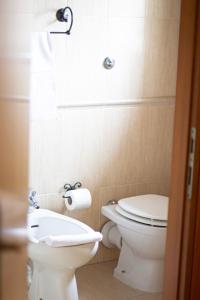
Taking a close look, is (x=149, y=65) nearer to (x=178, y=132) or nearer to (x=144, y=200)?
(x=144, y=200)

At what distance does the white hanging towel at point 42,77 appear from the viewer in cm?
261

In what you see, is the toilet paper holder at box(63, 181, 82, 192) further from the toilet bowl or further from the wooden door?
the wooden door

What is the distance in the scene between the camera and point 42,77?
265 centimetres

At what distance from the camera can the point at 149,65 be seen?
3055mm

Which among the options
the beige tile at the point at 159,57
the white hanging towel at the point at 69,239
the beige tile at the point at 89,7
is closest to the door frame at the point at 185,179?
the white hanging towel at the point at 69,239

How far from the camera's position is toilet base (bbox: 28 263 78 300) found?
8.05ft

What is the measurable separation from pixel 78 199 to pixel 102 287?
1.81 ft

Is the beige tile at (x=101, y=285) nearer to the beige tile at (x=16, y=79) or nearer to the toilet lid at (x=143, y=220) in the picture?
the toilet lid at (x=143, y=220)

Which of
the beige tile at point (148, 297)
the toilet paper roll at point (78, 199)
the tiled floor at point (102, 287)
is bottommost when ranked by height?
the beige tile at point (148, 297)

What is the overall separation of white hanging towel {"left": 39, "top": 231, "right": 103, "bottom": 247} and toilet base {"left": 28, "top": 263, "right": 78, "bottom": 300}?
0.70ft

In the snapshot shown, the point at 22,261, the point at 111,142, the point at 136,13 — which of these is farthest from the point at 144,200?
the point at 22,261

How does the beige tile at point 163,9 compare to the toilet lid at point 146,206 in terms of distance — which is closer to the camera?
the toilet lid at point 146,206

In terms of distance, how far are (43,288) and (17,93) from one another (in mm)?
1913

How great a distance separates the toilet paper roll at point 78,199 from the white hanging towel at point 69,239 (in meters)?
0.41
